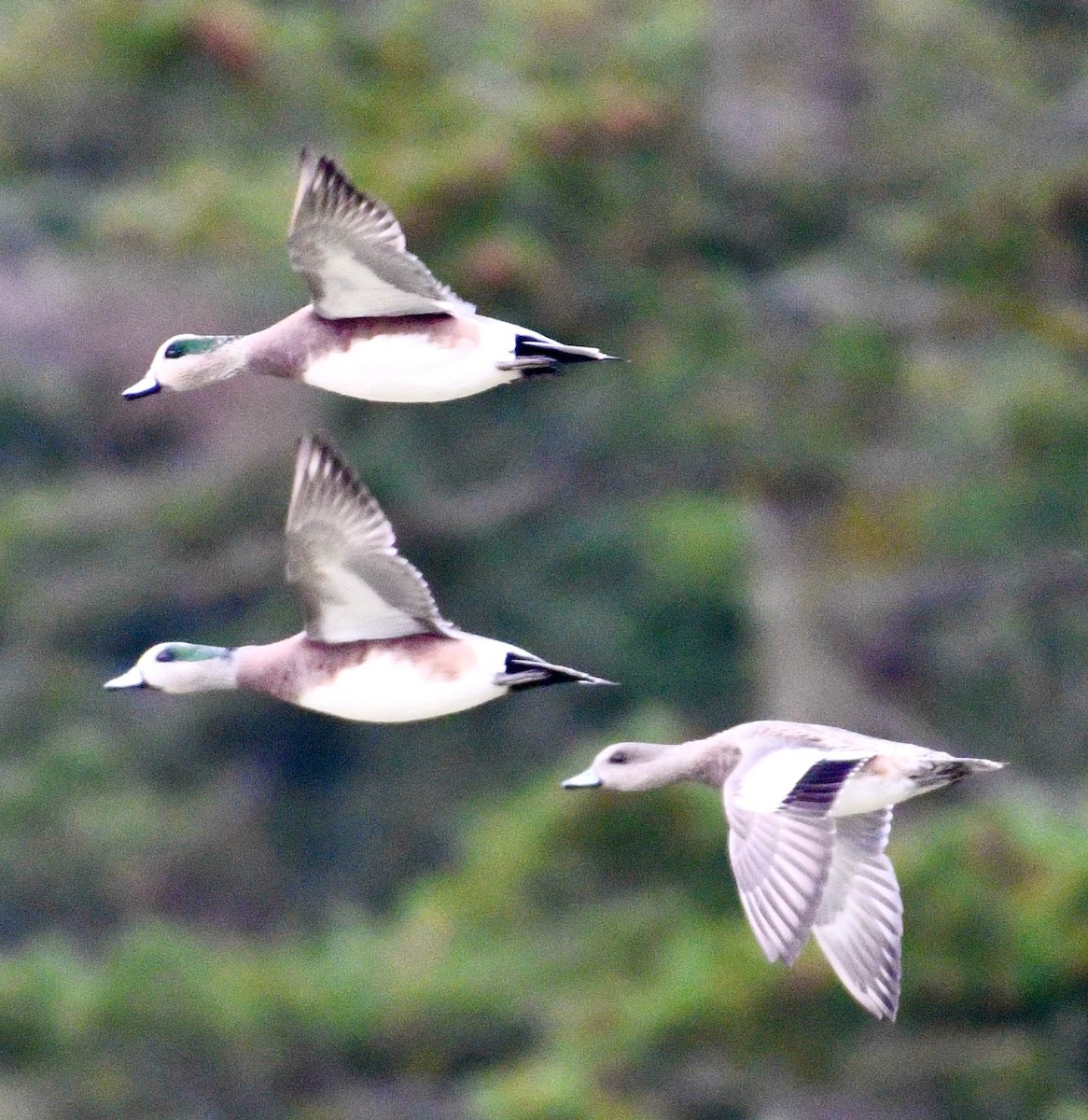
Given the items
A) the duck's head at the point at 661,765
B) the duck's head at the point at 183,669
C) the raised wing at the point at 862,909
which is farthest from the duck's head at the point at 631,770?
the duck's head at the point at 183,669

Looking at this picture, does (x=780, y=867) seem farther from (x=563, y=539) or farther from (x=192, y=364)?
(x=563, y=539)

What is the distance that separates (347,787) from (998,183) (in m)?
6.28

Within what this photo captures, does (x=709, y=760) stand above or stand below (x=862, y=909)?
above

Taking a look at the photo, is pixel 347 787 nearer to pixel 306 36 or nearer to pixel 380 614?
pixel 306 36

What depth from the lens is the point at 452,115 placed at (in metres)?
11.8

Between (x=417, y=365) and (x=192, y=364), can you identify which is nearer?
(x=417, y=365)

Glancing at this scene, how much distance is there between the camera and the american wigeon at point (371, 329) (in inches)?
225

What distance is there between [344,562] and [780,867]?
86cm

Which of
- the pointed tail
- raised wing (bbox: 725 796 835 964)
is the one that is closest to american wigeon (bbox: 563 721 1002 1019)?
raised wing (bbox: 725 796 835 964)

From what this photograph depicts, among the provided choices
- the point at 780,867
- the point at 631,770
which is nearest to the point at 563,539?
the point at 631,770

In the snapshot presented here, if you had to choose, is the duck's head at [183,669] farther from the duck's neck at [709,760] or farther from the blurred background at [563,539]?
the blurred background at [563,539]

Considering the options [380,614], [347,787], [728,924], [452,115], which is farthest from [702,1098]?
[347,787]

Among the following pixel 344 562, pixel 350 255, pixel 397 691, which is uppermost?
pixel 350 255

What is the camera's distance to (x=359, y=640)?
19.0 ft
